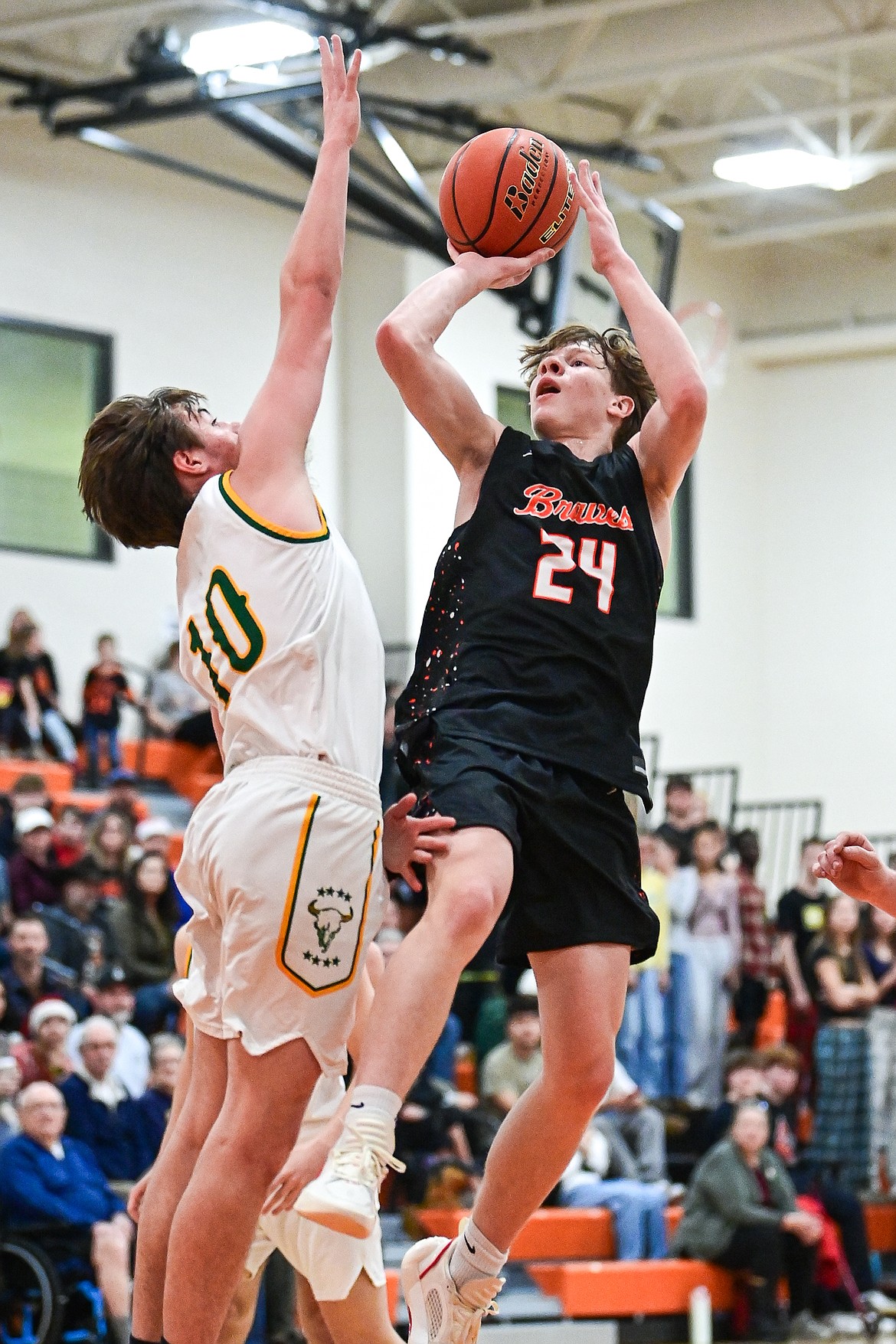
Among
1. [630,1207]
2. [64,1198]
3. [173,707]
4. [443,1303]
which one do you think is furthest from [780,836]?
[443,1303]

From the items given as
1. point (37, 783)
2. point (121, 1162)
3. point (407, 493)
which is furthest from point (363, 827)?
point (407, 493)

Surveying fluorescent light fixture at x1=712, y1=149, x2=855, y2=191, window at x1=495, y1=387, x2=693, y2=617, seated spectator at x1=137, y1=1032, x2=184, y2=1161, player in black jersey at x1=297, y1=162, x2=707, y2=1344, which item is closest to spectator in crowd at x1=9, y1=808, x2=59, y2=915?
seated spectator at x1=137, y1=1032, x2=184, y2=1161

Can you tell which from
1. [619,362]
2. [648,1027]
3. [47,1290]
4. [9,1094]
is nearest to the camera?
[619,362]

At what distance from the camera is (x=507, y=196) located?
437 centimetres

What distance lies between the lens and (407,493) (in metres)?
16.9

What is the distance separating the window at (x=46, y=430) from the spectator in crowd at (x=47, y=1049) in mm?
6278

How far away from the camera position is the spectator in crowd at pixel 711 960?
12.8m

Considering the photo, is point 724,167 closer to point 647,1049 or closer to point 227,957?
point 647,1049

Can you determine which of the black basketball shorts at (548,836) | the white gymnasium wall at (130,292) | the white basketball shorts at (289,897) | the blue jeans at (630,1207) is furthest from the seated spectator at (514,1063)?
the white basketball shorts at (289,897)

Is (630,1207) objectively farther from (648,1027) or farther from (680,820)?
(680,820)

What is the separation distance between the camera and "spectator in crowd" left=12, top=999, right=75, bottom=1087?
9453 mm

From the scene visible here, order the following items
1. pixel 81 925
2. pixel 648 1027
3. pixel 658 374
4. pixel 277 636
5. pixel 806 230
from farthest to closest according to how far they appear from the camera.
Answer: pixel 806 230 < pixel 648 1027 < pixel 81 925 < pixel 658 374 < pixel 277 636

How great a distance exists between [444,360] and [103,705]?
10215mm

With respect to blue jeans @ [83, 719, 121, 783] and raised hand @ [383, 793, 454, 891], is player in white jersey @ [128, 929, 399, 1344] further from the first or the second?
blue jeans @ [83, 719, 121, 783]
